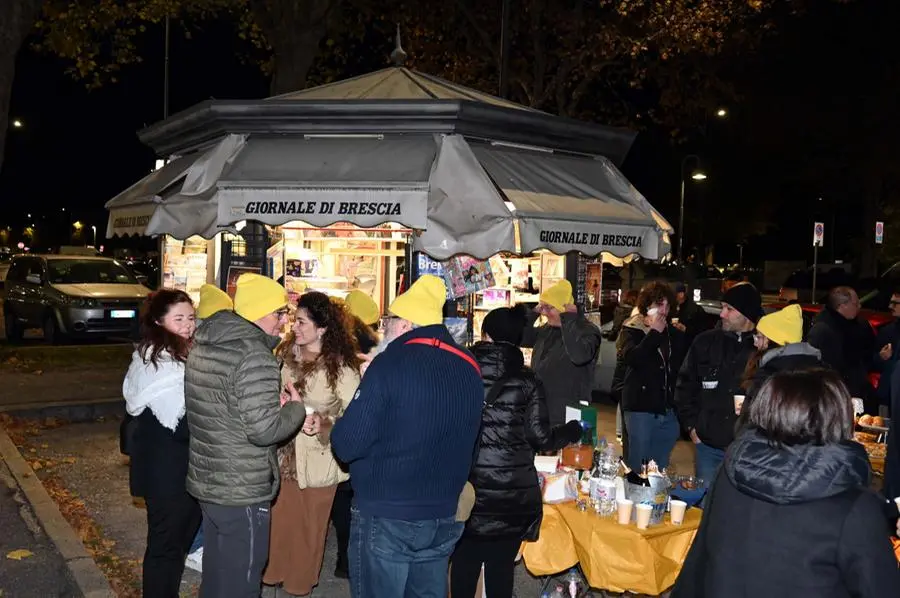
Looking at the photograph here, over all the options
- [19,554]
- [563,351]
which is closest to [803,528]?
[563,351]

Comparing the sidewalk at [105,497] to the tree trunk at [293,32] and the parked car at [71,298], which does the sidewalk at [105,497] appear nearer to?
the tree trunk at [293,32]

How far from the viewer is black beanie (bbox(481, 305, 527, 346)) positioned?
4742mm

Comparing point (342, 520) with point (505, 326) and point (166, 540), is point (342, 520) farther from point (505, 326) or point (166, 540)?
point (505, 326)

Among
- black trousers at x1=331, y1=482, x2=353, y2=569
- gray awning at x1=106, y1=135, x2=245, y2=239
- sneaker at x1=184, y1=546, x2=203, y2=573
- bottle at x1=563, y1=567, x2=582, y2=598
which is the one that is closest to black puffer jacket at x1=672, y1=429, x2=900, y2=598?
bottle at x1=563, y1=567, x2=582, y2=598

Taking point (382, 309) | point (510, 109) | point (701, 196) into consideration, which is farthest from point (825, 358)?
point (701, 196)

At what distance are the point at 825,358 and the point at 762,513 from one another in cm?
592

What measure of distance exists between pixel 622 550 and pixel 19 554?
14.8 feet

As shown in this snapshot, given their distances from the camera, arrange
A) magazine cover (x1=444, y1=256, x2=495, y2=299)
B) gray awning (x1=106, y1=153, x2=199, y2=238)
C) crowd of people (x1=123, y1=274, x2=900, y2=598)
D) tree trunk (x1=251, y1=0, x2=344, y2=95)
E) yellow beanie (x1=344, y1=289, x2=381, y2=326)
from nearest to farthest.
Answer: crowd of people (x1=123, y1=274, x2=900, y2=598) → yellow beanie (x1=344, y1=289, x2=381, y2=326) → magazine cover (x1=444, y1=256, x2=495, y2=299) → gray awning (x1=106, y1=153, x2=199, y2=238) → tree trunk (x1=251, y1=0, x2=344, y2=95)

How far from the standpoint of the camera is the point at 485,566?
490 centimetres

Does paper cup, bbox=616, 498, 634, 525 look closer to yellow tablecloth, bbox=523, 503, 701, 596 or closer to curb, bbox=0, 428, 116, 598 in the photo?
yellow tablecloth, bbox=523, 503, 701, 596

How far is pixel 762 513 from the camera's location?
2855mm

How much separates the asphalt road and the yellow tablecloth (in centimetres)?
330

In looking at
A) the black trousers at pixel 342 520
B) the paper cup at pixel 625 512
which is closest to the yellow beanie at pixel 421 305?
the paper cup at pixel 625 512

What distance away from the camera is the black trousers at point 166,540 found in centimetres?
495
